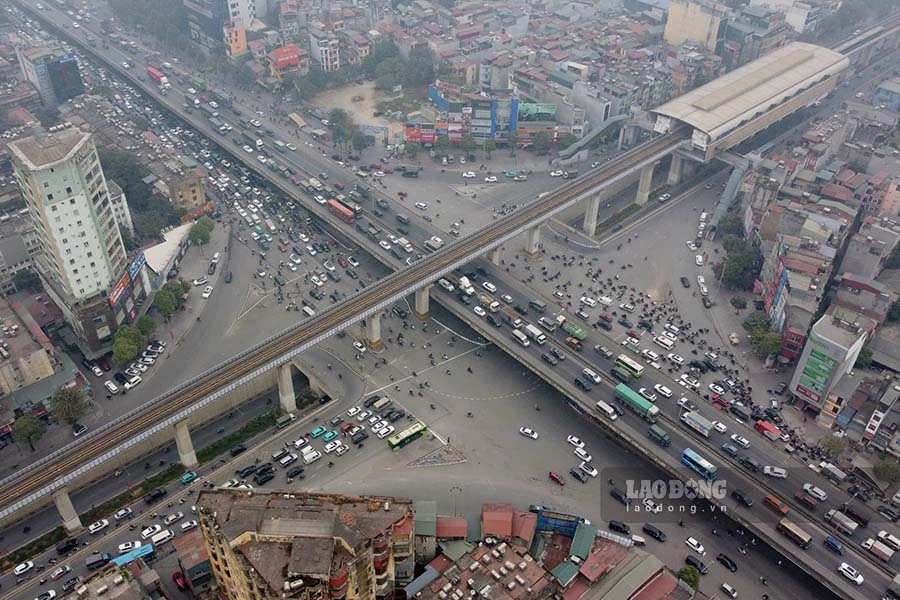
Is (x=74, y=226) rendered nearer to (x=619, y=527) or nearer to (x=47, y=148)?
(x=47, y=148)

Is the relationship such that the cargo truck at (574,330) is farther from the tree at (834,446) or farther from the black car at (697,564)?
the black car at (697,564)

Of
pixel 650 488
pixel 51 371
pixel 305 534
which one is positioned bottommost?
pixel 650 488

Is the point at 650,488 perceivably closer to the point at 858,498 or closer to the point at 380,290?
the point at 858,498

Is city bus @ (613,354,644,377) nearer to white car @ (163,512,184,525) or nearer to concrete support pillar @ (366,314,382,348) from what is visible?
concrete support pillar @ (366,314,382,348)

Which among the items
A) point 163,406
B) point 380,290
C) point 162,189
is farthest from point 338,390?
point 162,189

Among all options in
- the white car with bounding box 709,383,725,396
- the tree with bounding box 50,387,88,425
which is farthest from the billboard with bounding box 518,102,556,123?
the tree with bounding box 50,387,88,425

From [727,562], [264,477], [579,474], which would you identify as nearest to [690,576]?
[727,562]
